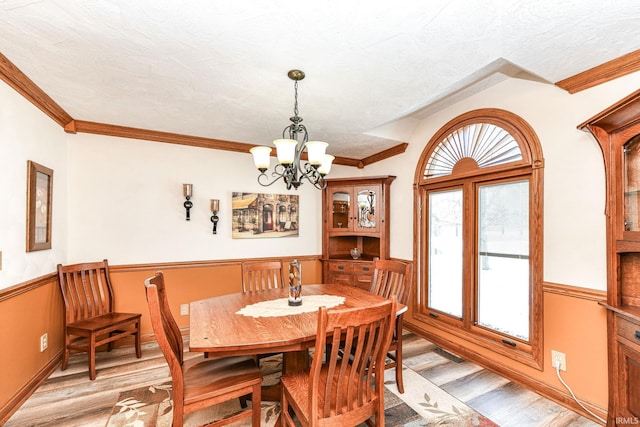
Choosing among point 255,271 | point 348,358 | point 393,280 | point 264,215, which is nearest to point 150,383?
point 255,271

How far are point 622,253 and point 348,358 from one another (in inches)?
74.6

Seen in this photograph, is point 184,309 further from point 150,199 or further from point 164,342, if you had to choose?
point 164,342

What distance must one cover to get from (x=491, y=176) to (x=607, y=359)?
1573 millimetres

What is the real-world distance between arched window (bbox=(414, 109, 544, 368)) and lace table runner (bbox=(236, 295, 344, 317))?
1.53 m

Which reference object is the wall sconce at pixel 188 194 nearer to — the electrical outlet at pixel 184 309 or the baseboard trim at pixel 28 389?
the electrical outlet at pixel 184 309

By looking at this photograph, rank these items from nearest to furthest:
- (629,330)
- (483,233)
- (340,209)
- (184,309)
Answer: (629,330), (483,233), (184,309), (340,209)

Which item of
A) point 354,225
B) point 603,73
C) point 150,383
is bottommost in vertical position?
point 150,383

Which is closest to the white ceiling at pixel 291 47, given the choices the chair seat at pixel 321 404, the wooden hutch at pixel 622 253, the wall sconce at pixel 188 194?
the wooden hutch at pixel 622 253

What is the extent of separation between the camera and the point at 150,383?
2.45 m

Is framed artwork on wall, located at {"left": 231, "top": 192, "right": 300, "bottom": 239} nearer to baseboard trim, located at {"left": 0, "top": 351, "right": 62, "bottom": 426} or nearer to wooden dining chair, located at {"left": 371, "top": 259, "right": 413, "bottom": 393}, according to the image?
wooden dining chair, located at {"left": 371, "top": 259, "right": 413, "bottom": 393}

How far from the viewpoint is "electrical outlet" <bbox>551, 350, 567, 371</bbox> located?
2137 mm

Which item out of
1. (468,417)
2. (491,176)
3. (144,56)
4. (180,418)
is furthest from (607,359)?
(144,56)

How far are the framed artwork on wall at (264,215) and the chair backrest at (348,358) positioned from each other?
257cm

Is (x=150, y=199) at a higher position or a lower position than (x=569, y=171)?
lower
